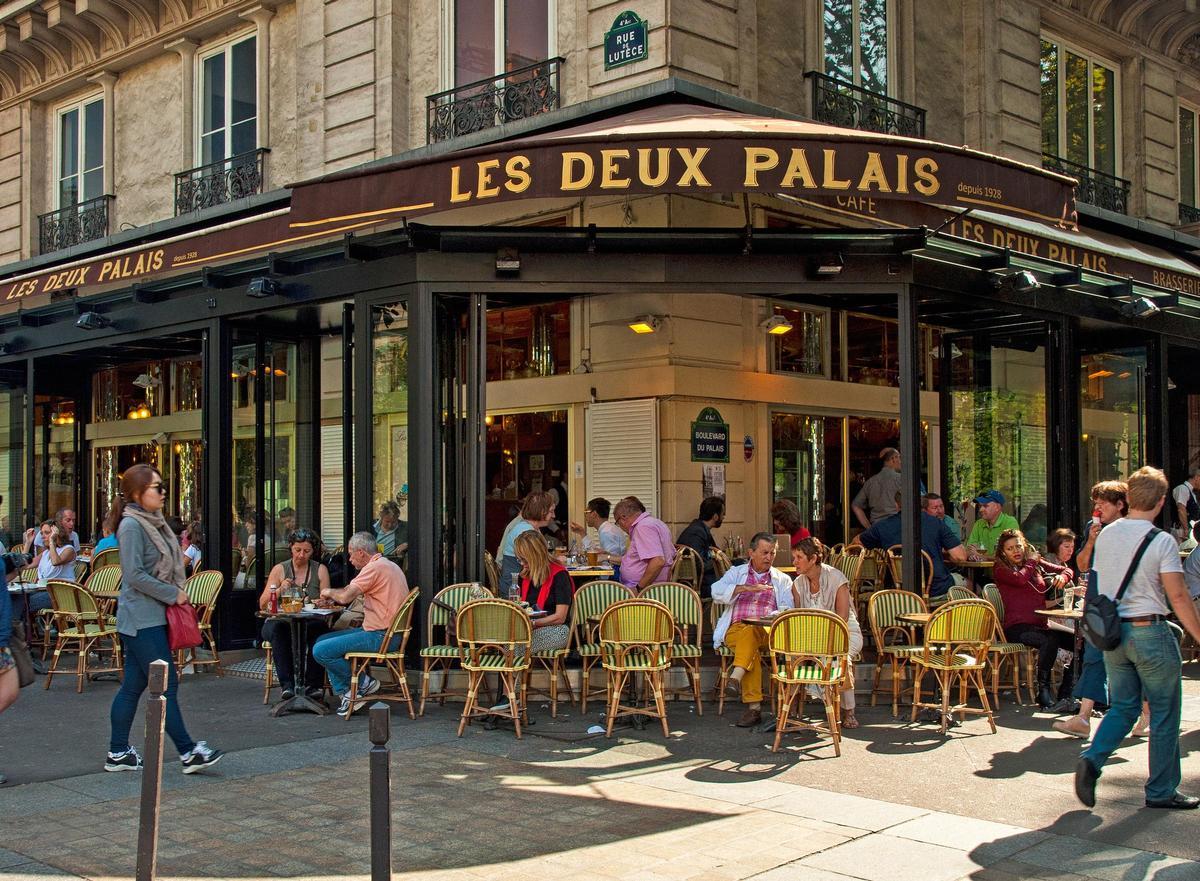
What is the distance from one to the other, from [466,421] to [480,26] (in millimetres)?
5555

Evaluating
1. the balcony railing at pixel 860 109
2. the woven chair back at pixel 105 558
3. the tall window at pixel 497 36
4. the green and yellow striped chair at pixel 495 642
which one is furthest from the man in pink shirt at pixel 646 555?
the woven chair back at pixel 105 558

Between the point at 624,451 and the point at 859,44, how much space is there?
17.3 ft

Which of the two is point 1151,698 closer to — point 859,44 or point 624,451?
point 624,451

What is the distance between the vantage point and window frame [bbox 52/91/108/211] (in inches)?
709

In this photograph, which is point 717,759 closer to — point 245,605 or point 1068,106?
point 245,605

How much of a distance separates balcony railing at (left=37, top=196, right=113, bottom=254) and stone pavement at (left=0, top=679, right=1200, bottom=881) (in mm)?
11601

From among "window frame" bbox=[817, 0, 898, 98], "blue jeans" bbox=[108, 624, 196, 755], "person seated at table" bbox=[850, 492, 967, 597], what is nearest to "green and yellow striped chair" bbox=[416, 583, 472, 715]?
"blue jeans" bbox=[108, 624, 196, 755]

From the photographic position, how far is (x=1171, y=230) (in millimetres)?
16594

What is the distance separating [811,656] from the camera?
761 centimetres

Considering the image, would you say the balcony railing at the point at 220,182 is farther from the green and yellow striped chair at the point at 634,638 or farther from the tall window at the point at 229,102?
the green and yellow striped chair at the point at 634,638

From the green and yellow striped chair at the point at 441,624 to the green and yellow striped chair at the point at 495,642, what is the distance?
21.3 inches

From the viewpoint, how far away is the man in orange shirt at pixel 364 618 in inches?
347

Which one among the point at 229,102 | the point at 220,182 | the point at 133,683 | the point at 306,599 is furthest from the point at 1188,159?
the point at 133,683

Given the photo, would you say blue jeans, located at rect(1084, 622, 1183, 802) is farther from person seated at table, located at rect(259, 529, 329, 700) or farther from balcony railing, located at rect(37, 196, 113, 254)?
balcony railing, located at rect(37, 196, 113, 254)
